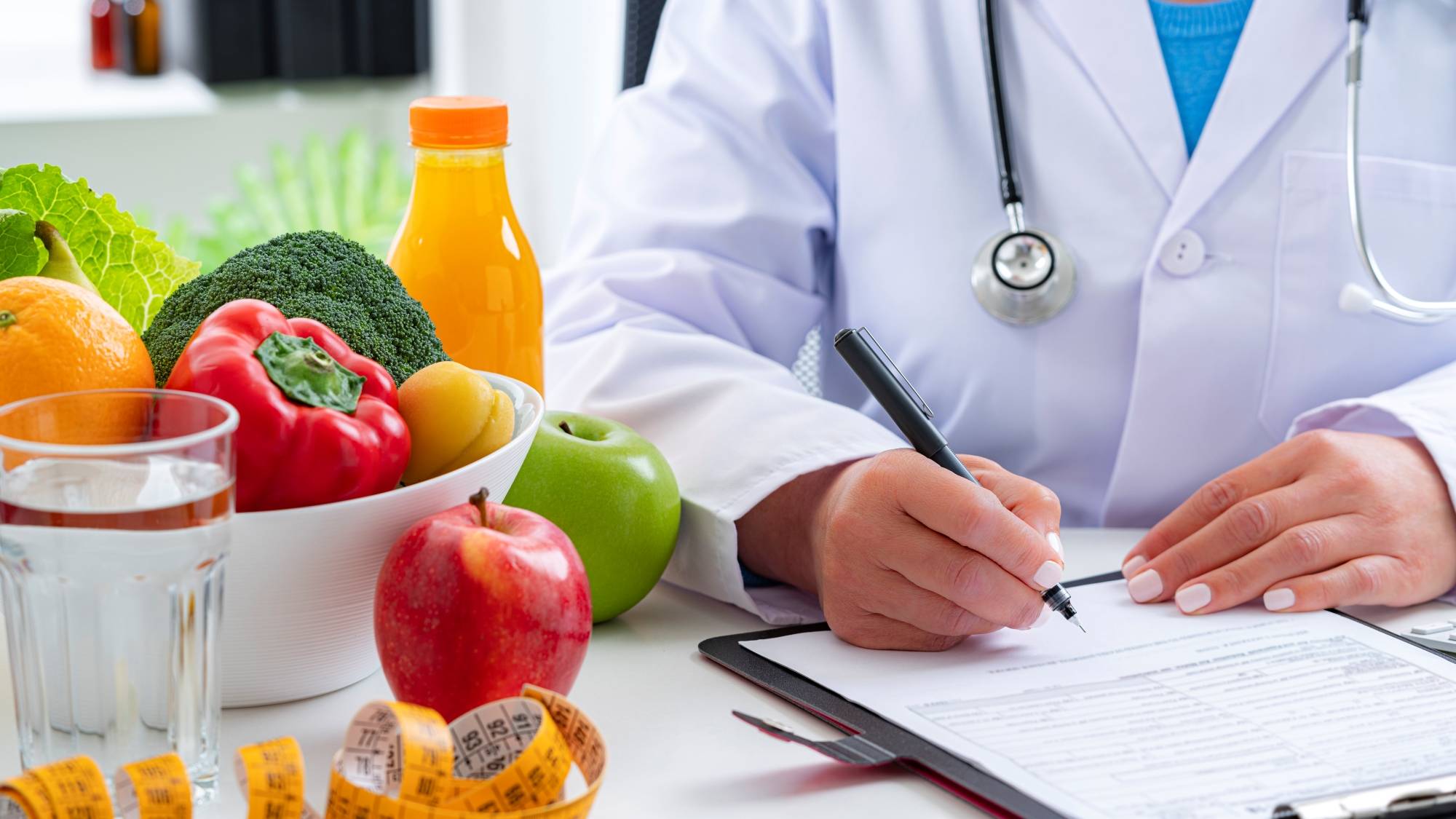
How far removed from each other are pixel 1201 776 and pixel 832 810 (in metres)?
0.16

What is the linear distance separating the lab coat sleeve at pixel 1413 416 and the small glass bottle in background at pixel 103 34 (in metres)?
2.80

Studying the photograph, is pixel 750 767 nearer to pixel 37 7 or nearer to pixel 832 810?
pixel 832 810

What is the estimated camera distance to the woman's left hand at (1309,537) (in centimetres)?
79

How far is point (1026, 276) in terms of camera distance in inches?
40.8

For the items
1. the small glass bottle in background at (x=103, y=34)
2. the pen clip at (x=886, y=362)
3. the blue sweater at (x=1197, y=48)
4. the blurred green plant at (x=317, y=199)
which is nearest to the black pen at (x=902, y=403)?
the pen clip at (x=886, y=362)

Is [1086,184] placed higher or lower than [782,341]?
higher

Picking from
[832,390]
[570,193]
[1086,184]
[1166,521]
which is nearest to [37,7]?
[570,193]

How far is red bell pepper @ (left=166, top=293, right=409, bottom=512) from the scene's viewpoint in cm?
58

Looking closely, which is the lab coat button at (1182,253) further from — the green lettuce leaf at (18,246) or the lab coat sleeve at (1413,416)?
the green lettuce leaf at (18,246)

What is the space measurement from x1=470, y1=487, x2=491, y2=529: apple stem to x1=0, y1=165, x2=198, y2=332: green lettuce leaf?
11.3 inches

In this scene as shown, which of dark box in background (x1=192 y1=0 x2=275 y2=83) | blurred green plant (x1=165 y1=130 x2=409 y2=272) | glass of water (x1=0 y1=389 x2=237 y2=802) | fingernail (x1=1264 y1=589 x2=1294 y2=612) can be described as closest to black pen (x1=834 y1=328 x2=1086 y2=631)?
fingernail (x1=1264 y1=589 x2=1294 y2=612)

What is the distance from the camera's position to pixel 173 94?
299cm

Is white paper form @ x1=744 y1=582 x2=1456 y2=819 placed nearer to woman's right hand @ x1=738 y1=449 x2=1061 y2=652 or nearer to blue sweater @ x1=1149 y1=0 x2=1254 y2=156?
woman's right hand @ x1=738 y1=449 x2=1061 y2=652

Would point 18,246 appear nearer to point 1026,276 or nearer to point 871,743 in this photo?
point 871,743
